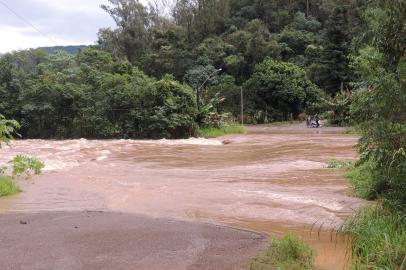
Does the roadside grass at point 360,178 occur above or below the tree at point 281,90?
below

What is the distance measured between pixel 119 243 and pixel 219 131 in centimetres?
2895

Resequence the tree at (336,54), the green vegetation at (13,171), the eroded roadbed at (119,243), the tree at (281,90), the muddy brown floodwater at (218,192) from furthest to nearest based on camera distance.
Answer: the tree at (281,90) < the tree at (336,54) < the green vegetation at (13,171) < the muddy brown floodwater at (218,192) < the eroded roadbed at (119,243)

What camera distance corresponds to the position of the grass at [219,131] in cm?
3444

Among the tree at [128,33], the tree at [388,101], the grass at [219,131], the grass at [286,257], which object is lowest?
the grass at [219,131]

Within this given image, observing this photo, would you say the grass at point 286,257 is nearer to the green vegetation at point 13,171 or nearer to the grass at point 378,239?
the grass at point 378,239

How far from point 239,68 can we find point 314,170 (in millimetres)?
43521

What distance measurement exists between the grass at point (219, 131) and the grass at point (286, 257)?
92.5ft

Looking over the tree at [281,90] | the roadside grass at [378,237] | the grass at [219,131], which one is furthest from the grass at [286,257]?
the tree at [281,90]

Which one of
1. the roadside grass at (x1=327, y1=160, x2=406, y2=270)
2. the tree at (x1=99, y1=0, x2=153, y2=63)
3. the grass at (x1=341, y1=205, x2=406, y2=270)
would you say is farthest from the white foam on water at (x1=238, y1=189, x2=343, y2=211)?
the tree at (x1=99, y1=0, x2=153, y2=63)

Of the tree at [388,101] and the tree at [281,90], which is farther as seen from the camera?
the tree at [281,90]

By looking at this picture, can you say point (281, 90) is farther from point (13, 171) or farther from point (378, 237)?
point (378, 237)

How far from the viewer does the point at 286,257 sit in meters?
5.70

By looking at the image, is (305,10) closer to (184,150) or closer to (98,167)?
(184,150)

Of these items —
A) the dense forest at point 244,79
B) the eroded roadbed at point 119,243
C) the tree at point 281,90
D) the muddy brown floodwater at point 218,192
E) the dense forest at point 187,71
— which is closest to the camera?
the eroded roadbed at point 119,243
